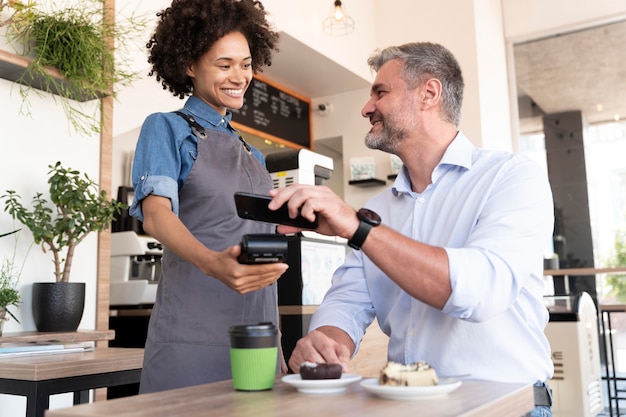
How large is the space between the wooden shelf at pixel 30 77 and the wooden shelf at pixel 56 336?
83 centimetres

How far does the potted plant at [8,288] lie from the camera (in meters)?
2.03

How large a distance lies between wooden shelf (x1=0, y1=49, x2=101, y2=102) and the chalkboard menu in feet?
7.84

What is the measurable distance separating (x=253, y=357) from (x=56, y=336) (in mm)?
1347

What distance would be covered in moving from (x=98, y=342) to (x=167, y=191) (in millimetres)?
1366

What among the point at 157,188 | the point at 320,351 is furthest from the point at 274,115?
the point at 320,351

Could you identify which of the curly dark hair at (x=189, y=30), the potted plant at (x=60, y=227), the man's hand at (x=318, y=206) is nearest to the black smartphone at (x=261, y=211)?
the man's hand at (x=318, y=206)

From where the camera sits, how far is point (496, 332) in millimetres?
1188

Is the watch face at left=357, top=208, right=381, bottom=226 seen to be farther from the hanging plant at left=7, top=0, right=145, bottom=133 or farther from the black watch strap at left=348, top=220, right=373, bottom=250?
the hanging plant at left=7, top=0, right=145, bottom=133

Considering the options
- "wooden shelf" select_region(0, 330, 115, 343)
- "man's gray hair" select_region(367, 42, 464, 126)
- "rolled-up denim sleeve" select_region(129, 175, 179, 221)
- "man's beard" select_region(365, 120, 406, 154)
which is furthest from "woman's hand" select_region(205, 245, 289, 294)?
"wooden shelf" select_region(0, 330, 115, 343)

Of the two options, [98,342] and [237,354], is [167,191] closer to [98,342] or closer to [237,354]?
[237,354]

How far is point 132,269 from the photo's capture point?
3.63 meters

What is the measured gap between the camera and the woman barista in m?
1.27

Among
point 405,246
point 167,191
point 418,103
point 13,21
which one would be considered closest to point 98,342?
point 13,21

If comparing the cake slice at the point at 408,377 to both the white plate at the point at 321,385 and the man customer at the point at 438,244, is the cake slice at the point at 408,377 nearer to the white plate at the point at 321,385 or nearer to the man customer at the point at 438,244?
the white plate at the point at 321,385
